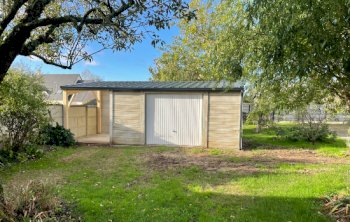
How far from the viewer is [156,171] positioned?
673cm

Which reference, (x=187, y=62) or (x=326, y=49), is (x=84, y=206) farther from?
(x=187, y=62)

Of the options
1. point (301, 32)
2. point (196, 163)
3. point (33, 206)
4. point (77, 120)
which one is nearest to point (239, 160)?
point (196, 163)

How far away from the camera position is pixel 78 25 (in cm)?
319

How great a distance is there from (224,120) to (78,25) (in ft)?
26.2

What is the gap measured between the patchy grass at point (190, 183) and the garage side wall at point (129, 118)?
2014mm

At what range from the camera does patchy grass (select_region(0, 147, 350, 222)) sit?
4.20 m

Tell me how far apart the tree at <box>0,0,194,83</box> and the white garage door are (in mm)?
6577

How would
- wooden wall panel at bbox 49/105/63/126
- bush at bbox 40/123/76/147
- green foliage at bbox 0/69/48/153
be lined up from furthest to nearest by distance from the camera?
1. wooden wall panel at bbox 49/105/63/126
2. bush at bbox 40/123/76/147
3. green foliage at bbox 0/69/48/153

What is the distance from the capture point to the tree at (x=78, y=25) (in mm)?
3094

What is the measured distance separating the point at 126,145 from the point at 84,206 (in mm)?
6865

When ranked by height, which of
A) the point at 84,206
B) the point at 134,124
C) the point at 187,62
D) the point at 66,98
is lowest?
the point at 84,206

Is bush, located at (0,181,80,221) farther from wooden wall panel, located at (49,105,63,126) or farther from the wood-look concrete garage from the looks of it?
wooden wall panel, located at (49,105,63,126)

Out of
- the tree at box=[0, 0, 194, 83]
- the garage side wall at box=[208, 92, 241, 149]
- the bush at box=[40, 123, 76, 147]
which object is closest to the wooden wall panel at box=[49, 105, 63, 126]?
the bush at box=[40, 123, 76, 147]

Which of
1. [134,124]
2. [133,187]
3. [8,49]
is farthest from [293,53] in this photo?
[134,124]
